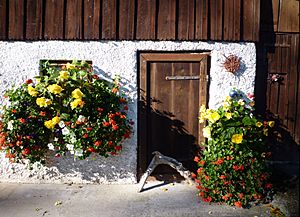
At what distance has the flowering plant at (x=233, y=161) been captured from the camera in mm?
3938

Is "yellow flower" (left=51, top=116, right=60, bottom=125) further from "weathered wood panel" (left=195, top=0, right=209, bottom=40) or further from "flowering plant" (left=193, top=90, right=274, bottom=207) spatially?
"weathered wood panel" (left=195, top=0, right=209, bottom=40)

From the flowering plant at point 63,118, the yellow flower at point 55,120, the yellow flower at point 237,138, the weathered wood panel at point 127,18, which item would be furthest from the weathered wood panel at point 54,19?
the yellow flower at point 237,138

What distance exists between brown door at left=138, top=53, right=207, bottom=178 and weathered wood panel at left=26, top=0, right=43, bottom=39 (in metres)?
1.58

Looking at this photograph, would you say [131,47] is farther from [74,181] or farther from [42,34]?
[74,181]

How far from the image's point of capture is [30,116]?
411cm

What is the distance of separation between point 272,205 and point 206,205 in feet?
2.84

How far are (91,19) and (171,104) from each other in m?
1.74

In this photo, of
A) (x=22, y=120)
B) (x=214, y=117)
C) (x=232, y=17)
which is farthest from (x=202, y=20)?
(x=22, y=120)

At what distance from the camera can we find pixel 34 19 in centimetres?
447

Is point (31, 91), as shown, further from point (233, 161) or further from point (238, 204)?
point (238, 204)

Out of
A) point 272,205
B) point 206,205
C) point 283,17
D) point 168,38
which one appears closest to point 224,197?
point 206,205

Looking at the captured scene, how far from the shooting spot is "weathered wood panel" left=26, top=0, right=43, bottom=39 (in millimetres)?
4461

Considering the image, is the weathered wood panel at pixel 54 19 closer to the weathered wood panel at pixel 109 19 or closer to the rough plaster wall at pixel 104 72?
the rough plaster wall at pixel 104 72

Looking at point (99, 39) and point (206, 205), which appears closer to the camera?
point (206, 205)
